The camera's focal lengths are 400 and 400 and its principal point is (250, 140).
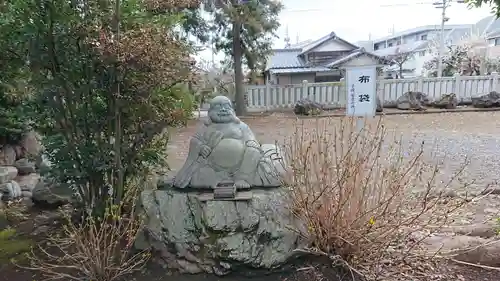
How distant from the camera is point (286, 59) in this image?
17516 mm

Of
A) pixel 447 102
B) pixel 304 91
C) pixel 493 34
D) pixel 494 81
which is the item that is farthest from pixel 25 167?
pixel 493 34

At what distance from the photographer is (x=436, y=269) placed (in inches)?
95.0

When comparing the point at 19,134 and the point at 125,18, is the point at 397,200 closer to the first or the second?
the point at 125,18

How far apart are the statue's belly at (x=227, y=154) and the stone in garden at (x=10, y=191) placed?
296 cm

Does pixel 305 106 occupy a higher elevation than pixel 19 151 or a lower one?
higher

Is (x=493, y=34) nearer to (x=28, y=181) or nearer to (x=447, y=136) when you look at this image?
(x=447, y=136)

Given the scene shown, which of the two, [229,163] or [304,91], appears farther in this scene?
[304,91]

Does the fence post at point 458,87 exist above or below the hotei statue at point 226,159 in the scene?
above

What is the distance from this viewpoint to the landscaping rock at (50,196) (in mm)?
3885

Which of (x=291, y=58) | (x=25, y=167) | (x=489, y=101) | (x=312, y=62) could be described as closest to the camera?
(x=25, y=167)

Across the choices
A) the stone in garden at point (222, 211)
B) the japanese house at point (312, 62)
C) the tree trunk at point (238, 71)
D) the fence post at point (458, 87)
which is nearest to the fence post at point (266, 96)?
the tree trunk at point (238, 71)

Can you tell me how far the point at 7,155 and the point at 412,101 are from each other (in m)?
10.6

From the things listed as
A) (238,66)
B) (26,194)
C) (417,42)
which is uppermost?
(417,42)

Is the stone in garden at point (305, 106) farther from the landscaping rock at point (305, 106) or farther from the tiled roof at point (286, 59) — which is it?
the tiled roof at point (286, 59)
